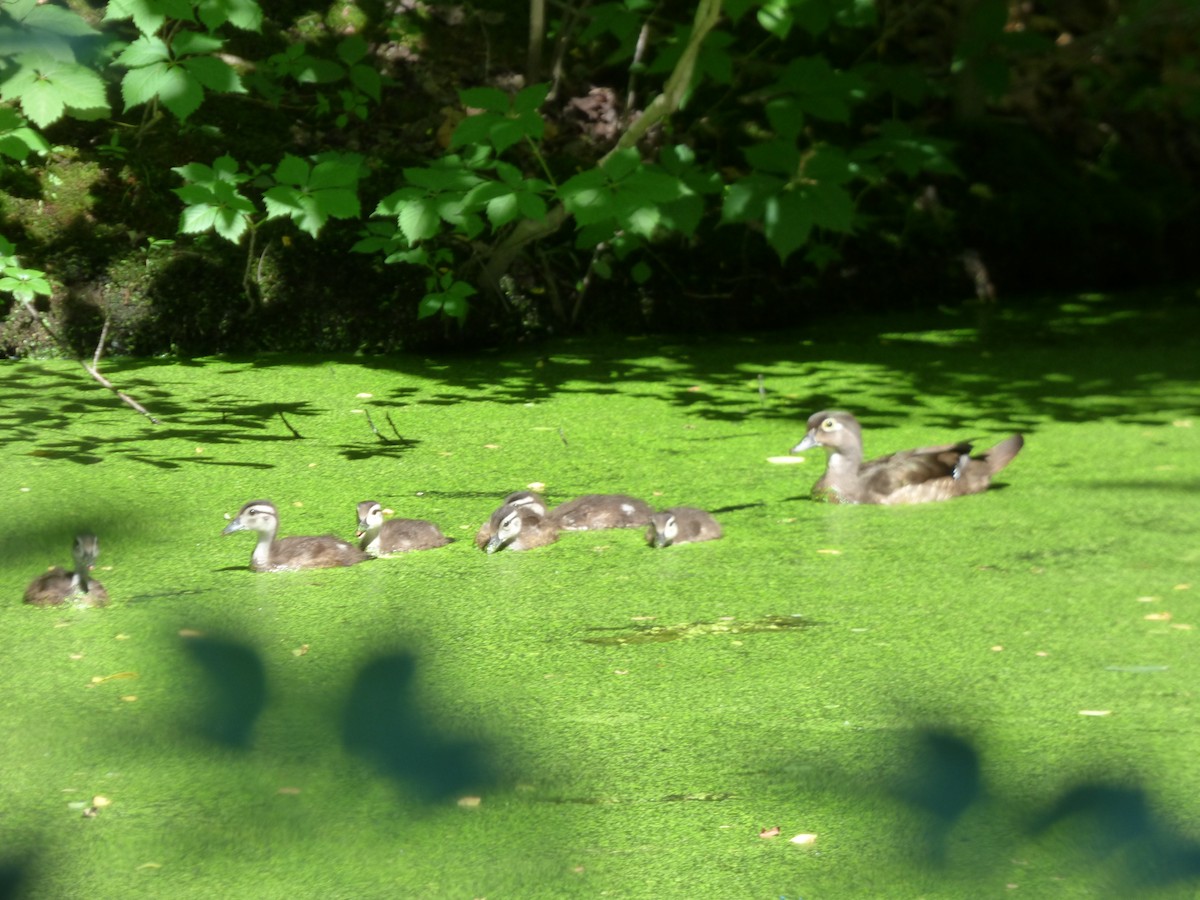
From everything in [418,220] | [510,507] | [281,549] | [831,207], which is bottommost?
[281,549]

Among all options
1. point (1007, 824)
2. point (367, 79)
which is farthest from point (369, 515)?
point (367, 79)

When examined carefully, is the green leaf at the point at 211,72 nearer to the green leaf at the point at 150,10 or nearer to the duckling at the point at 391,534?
the green leaf at the point at 150,10

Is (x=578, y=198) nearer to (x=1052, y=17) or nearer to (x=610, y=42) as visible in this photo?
(x=610, y=42)

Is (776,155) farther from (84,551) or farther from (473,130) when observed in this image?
(84,551)

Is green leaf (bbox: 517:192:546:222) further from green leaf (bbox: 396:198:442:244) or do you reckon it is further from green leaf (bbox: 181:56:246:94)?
green leaf (bbox: 181:56:246:94)

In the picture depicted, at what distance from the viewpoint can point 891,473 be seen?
4.78 m

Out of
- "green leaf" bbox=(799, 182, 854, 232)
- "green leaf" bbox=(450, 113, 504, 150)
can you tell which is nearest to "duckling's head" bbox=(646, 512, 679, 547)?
"green leaf" bbox=(450, 113, 504, 150)

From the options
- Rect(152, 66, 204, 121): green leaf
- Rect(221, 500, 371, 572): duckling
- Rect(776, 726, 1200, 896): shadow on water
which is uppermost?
Rect(152, 66, 204, 121): green leaf

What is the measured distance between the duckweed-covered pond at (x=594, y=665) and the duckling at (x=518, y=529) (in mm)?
52

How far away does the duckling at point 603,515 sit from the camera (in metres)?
4.41

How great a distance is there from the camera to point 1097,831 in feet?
8.54

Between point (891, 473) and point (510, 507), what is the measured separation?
128cm

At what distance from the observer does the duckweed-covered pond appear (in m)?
2.50

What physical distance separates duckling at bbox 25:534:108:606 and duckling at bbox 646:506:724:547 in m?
1.43
